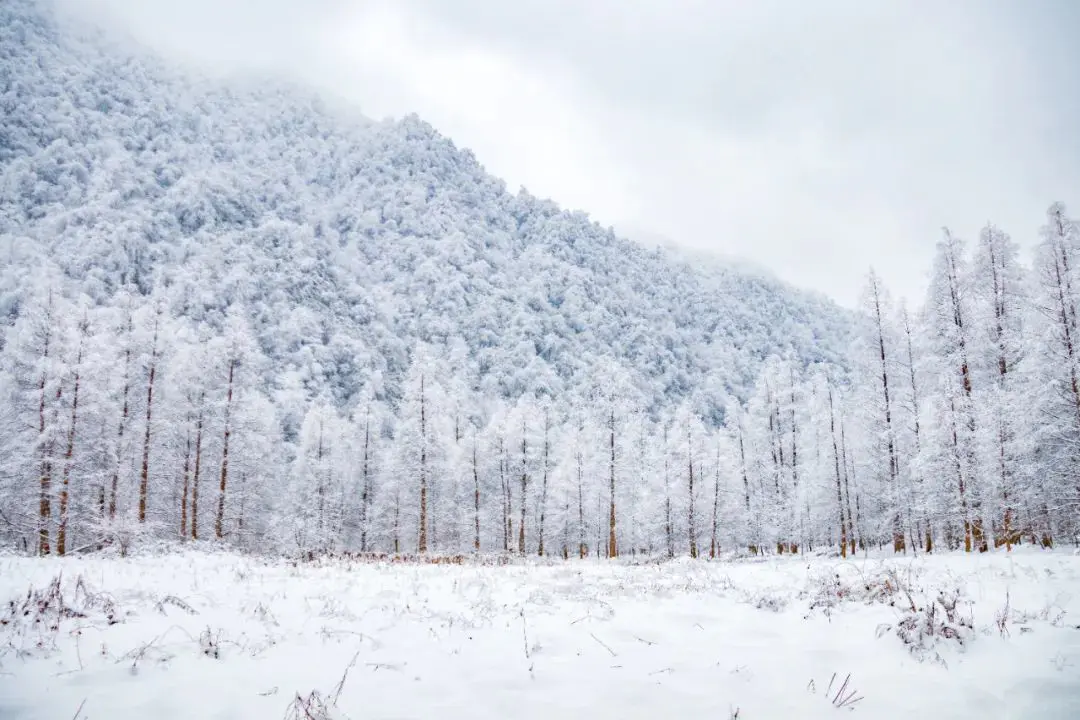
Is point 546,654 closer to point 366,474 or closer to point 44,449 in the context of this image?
point 44,449

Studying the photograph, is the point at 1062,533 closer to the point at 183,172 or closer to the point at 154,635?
the point at 154,635

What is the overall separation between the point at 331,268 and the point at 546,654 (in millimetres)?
159503

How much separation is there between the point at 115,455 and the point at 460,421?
94.3 ft

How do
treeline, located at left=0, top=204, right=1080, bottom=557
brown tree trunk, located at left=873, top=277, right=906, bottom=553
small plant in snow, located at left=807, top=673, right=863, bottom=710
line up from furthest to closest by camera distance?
brown tree trunk, located at left=873, top=277, right=906, bottom=553
treeline, located at left=0, top=204, right=1080, bottom=557
small plant in snow, located at left=807, top=673, right=863, bottom=710

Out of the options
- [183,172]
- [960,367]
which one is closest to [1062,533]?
[960,367]

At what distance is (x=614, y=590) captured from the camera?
1020 cm

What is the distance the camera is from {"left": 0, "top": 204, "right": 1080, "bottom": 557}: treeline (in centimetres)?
1994

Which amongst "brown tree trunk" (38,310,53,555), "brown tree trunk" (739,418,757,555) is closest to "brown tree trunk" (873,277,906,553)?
"brown tree trunk" (739,418,757,555)

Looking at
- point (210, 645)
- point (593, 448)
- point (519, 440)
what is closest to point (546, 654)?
point (210, 645)

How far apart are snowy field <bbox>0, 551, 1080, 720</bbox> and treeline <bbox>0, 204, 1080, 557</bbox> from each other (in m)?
9.52

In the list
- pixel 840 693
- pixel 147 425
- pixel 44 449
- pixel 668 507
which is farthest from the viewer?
pixel 668 507

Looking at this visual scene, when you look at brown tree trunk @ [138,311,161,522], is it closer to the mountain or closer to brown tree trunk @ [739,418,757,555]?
brown tree trunk @ [739,418,757,555]

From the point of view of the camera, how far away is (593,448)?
45.3 m

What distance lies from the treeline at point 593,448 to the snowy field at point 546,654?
9.52m
